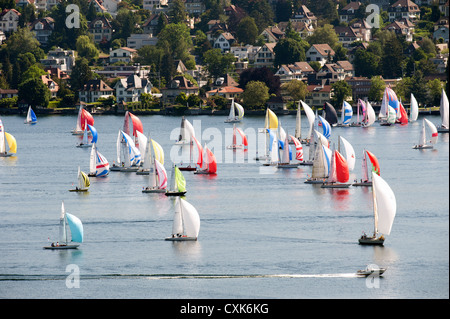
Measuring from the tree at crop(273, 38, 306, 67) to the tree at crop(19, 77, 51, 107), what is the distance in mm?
23938

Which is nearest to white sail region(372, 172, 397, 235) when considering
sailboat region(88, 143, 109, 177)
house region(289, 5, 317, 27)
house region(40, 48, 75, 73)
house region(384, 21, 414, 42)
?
sailboat region(88, 143, 109, 177)

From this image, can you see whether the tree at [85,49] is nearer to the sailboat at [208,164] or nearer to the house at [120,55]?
the house at [120,55]

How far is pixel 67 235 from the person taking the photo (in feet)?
93.7

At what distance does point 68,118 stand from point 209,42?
3447 cm

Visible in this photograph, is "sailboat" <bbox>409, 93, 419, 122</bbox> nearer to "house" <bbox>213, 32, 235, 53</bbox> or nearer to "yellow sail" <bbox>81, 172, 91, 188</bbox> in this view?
"yellow sail" <bbox>81, 172, 91, 188</bbox>

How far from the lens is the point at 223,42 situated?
11400cm

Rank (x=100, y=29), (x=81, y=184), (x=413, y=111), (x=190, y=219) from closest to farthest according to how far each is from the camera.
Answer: (x=190, y=219) < (x=81, y=184) < (x=413, y=111) < (x=100, y=29)

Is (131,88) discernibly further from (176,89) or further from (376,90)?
(376,90)

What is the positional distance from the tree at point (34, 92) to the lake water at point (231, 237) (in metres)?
41.1

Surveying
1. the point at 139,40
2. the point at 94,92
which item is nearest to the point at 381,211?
the point at 94,92

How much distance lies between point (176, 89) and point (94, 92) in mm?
7950

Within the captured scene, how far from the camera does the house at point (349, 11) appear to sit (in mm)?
123750

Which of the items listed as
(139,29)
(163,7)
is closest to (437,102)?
(139,29)

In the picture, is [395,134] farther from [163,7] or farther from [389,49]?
[163,7]
